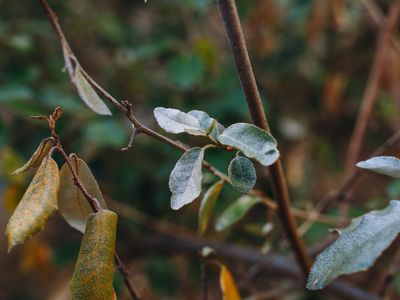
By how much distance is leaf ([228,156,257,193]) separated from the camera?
438mm

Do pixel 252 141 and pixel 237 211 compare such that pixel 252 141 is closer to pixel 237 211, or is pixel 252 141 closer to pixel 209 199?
pixel 209 199

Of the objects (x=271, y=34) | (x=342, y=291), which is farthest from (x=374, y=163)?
(x=271, y=34)

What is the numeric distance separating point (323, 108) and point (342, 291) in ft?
2.31

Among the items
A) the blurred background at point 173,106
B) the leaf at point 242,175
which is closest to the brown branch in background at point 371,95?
the blurred background at point 173,106

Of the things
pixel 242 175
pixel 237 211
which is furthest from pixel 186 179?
pixel 237 211

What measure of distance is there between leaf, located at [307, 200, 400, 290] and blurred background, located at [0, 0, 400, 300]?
0.67 metres

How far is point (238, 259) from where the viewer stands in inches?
47.4

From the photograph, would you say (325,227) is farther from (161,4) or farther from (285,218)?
(161,4)

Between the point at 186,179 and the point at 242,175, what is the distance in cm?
5

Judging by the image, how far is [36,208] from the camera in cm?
39

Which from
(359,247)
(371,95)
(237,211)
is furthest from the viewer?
(371,95)

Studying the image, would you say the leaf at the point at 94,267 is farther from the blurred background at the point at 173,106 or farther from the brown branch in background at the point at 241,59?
the blurred background at the point at 173,106

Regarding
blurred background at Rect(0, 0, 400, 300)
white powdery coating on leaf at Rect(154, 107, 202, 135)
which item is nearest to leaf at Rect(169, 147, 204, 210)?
white powdery coating on leaf at Rect(154, 107, 202, 135)

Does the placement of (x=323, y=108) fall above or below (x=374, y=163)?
above
